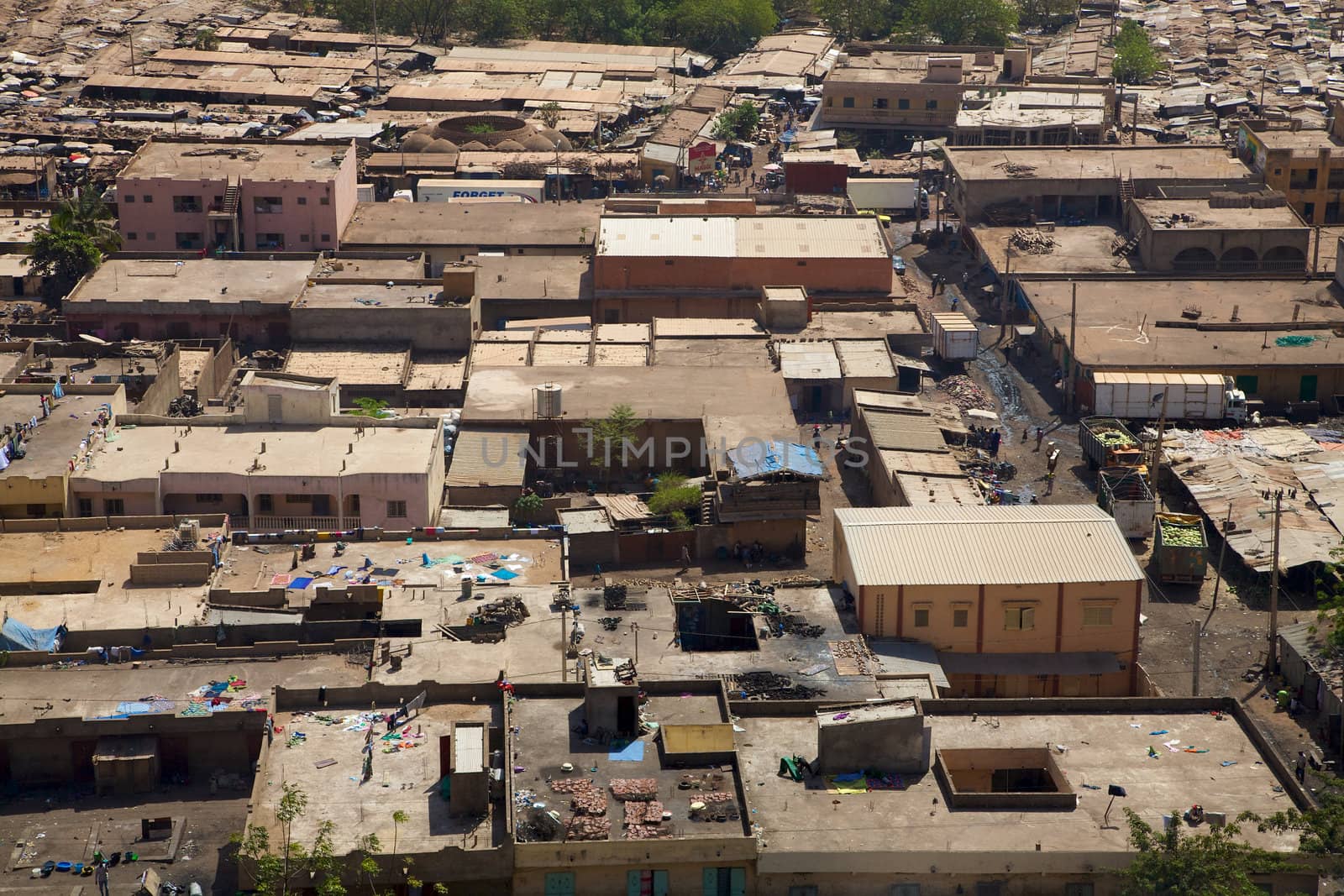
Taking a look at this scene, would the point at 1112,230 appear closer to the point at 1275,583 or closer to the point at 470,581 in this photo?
the point at 1275,583

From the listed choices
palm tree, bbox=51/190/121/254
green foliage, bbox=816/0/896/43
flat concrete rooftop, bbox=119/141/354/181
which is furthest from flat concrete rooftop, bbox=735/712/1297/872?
green foliage, bbox=816/0/896/43

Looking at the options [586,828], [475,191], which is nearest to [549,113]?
[475,191]

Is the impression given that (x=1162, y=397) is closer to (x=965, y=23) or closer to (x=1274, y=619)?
(x=1274, y=619)

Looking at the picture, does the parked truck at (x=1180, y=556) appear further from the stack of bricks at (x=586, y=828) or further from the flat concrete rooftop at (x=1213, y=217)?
the flat concrete rooftop at (x=1213, y=217)

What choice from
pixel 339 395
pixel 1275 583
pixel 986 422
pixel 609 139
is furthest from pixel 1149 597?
pixel 609 139

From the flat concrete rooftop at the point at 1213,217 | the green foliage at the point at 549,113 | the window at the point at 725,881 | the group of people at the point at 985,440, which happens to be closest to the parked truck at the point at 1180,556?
the group of people at the point at 985,440

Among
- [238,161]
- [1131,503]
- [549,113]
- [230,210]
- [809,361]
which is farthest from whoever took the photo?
[549,113]
